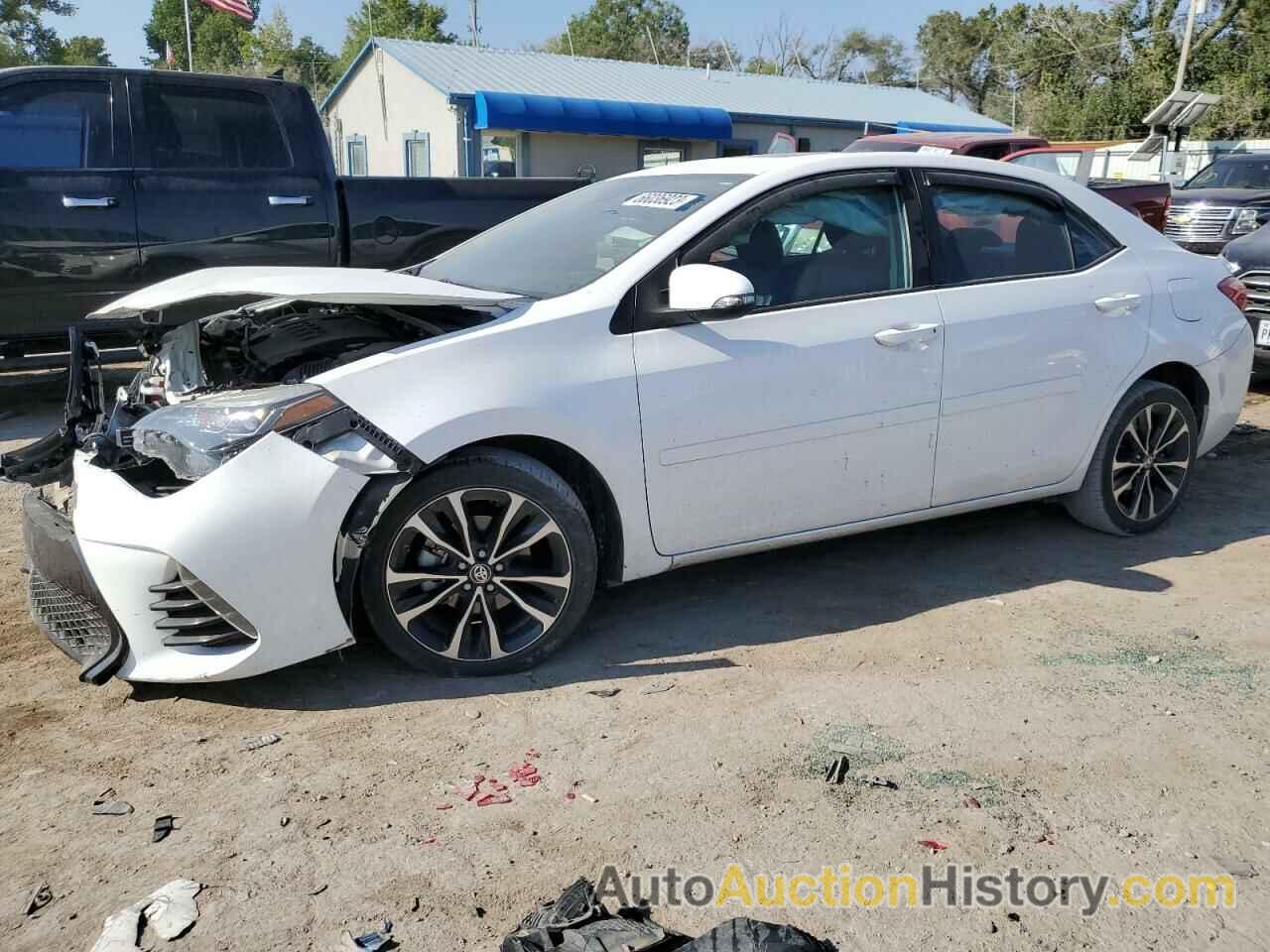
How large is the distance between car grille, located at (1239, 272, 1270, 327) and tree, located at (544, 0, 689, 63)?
69.8 meters

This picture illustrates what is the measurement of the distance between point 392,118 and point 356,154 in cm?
341

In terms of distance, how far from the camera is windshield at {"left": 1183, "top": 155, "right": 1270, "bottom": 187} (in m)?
15.6

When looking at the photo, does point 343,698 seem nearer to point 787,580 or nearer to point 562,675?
point 562,675

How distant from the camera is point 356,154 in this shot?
3294 cm

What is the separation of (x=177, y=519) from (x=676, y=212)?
2089 mm

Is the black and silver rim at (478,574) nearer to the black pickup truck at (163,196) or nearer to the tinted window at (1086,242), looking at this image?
the tinted window at (1086,242)

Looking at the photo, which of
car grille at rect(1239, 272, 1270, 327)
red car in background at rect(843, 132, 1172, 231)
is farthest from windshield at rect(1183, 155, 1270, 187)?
car grille at rect(1239, 272, 1270, 327)

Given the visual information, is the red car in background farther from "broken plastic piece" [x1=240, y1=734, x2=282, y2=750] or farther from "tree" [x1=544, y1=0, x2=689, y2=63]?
"tree" [x1=544, y1=0, x2=689, y2=63]

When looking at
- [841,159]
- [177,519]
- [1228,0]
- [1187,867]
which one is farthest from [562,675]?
[1228,0]

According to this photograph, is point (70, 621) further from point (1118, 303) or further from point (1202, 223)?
point (1202, 223)

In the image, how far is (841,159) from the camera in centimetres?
452

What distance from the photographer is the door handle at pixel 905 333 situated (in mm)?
4320

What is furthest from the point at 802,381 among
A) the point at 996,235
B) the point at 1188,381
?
the point at 1188,381

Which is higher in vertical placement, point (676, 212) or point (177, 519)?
point (676, 212)
